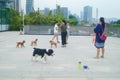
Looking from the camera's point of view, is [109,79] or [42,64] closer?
[109,79]

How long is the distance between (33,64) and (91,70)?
2.50 meters

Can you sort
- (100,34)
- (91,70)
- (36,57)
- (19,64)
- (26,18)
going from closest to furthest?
(91,70), (19,64), (36,57), (100,34), (26,18)

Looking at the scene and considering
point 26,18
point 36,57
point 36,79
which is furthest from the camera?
point 26,18

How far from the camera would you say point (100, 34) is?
15.7 meters

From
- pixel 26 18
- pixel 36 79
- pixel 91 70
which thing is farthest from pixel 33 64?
pixel 26 18

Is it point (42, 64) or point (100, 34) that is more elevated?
point (100, 34)

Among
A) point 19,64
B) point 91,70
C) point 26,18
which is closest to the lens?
point 91,70

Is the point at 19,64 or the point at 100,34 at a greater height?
the point at 100,34

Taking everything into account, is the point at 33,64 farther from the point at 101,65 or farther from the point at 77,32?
the point at 77,32

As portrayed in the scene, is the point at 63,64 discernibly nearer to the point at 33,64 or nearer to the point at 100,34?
the point at 33,64

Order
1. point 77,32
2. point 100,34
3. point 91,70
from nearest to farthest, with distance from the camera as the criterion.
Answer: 1. point 91,70
2. point 100,34
3. point 77,32

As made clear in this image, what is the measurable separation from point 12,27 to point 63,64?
52.8 m

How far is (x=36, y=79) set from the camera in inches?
398

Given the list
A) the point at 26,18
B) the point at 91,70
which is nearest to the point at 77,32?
the point at 26,18
